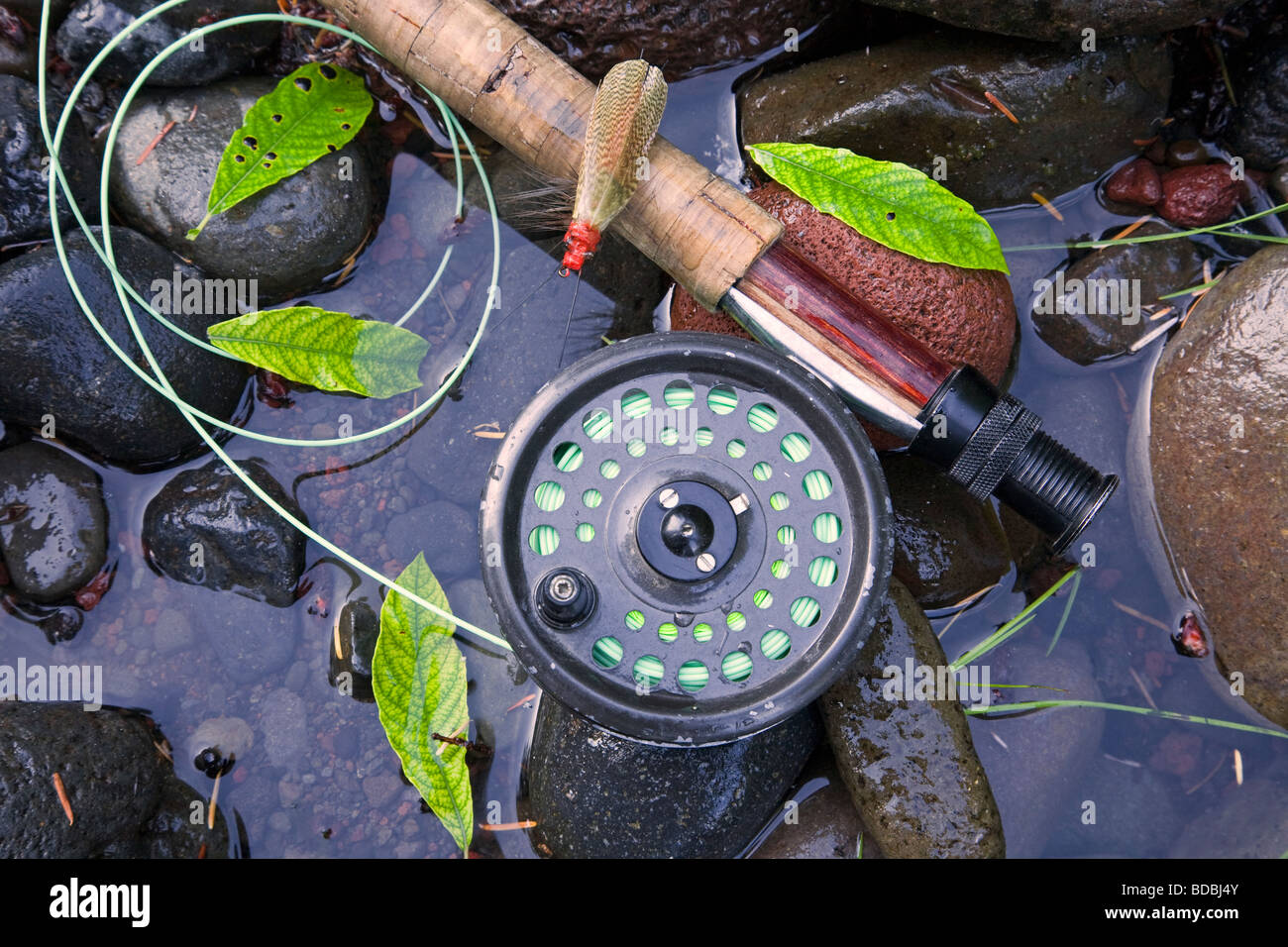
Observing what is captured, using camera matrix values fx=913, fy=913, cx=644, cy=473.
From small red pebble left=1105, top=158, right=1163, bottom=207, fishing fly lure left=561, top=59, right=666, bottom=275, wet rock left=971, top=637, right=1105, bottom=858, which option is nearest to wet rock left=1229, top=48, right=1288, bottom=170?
small red pebble left=1105, top=158, right=1163, bottom=207

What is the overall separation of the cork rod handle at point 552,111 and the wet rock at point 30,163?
4.55 ft

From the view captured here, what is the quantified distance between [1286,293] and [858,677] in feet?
7.02

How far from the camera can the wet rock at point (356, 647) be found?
382 centimetres

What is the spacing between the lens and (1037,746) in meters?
3.79

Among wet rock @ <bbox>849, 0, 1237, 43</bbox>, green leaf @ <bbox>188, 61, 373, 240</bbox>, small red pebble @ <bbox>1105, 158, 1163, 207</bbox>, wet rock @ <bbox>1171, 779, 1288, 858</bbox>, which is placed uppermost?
wet rock @ <bbox>849, 0, 1237, 43</bbox>

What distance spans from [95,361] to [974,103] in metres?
3.61

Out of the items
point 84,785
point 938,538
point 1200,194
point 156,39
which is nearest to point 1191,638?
point 938,538

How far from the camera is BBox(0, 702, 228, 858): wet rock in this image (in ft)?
10.7

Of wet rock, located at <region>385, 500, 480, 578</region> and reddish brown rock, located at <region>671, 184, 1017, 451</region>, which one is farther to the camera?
wet rock, located at <region>385, 500, 480, 578</region>

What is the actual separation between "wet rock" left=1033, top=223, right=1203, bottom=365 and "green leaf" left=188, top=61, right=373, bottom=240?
10.1ft

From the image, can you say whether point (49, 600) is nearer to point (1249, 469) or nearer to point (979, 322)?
point (979, 322)

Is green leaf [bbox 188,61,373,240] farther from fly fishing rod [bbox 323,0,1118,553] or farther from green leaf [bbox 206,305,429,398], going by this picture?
fly fishing rod [bbox 323,0,1118,553]

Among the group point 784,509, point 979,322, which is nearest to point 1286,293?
point 979,322
